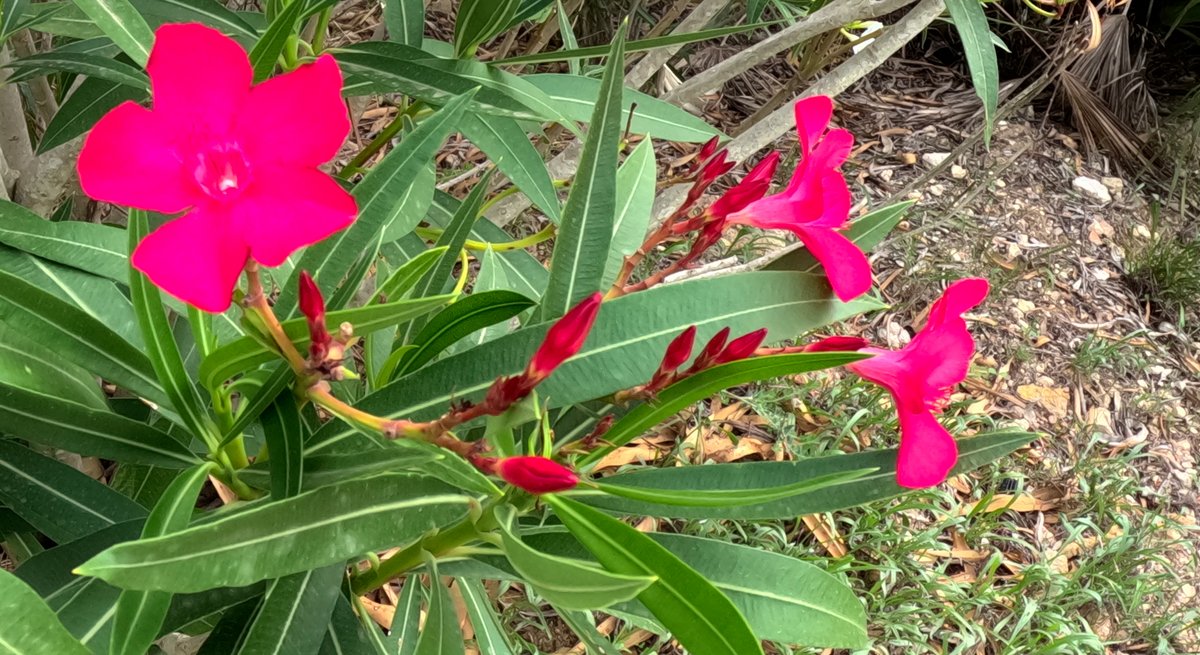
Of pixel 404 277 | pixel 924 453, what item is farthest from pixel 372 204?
pixel 924 453

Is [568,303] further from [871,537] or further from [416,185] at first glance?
[871,537]

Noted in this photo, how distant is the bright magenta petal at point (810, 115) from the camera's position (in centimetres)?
60

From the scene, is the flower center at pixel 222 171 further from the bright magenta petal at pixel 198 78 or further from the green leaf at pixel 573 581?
the green leaf at pixel 573 581

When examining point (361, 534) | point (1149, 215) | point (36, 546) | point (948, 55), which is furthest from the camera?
point (948, 55)

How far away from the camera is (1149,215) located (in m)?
2.96

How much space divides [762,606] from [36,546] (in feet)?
1.94

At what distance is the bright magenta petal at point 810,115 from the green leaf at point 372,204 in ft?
0.73

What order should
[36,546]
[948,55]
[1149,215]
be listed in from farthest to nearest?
[948,55] → [1149,215] → [36,546]

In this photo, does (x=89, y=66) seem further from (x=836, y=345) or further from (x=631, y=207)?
(x=836, y=345)

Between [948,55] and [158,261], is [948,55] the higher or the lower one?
the lower one

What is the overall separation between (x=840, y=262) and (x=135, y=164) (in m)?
0.38

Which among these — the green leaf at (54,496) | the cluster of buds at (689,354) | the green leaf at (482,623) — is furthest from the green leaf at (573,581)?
the green leaf at (482,623)

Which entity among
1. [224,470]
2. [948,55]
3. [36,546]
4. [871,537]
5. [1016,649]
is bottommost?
[1016,649]

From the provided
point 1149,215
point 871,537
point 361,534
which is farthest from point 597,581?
point 1149,215
